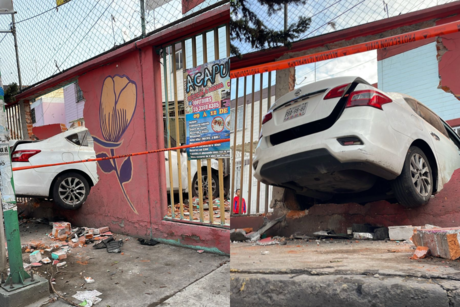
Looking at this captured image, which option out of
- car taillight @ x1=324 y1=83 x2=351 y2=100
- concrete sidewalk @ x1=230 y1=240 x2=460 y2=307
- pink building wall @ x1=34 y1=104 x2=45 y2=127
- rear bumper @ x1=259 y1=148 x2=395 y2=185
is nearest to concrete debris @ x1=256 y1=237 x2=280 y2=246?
concrete sidewalk @ x1=230 y1=240 x2=460 y2=307

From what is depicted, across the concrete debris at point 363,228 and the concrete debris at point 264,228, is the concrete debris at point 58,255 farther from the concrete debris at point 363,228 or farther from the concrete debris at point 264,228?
the concrete debris at point 363,228

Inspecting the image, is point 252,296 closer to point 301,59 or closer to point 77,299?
point 301,59

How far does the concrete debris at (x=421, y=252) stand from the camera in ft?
2.32

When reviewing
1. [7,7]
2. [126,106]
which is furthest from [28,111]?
[7,7]

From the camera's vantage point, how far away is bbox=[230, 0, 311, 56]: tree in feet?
2.55

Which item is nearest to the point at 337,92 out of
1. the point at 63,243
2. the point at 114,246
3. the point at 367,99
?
the point at 367,99

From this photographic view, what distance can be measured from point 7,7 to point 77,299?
8.33ft

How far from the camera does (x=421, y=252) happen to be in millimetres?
713

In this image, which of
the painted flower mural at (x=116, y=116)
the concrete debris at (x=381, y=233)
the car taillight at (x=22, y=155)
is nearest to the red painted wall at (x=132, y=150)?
the painted flower mural at (x=116, y=116)

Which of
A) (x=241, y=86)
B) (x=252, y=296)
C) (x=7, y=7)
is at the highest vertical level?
(x=7, y=7)

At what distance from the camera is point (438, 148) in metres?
0.72

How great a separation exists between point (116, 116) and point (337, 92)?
162 inches

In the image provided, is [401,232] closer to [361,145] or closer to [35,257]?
[361,145]

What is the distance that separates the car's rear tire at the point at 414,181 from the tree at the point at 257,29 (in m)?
0.38
